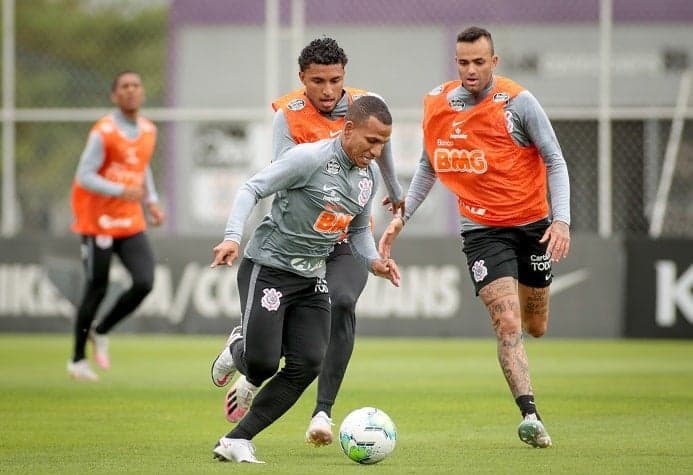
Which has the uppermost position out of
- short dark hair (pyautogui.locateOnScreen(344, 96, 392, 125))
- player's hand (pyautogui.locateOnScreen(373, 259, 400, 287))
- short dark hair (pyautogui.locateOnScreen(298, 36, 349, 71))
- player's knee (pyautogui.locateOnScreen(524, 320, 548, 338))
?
short dark hair (pyautogui.locateOnScreen(298, 36, 349, 71))

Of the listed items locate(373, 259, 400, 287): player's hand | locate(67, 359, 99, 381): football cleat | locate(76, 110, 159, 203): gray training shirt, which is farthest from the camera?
locate(76, 110, 159, 203): gray training shirt

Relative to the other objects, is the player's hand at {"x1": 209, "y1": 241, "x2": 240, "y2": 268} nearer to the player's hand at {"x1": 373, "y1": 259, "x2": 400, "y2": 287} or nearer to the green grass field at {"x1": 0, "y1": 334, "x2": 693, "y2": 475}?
the green grass field at {"x1": 0, "y1": 334, "x2": 693, "y2": 475}

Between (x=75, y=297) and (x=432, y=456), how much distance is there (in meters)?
10.7

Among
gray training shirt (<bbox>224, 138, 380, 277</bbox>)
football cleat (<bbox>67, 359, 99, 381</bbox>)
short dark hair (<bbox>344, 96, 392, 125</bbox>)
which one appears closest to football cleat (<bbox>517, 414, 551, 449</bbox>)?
gray training shirt (<bbox>224, 138, 380, 277</bbox>)

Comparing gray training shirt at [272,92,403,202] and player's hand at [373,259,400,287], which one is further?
gray training shirt at [272,92,403,202]

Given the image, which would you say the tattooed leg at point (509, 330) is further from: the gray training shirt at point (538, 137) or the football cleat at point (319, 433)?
the football cleat at point (319, 433)

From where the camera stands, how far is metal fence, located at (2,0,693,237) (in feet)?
62.7

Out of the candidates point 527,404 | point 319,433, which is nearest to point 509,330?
point 527,404

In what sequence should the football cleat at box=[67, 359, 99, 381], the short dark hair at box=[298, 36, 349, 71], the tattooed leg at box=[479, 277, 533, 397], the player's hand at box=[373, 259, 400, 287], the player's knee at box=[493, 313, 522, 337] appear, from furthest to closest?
1. the football cleat at box=[67, 359, 99, 381]
2. the player's knee at box=[493, 313, 522, 337]
3. the tattooed leg at box=[479, 277, 533, 397]
4. the short dark hair at box=[298, 36, 349, 71]
5. the player's hand at box=[373, 259, 400, 287]

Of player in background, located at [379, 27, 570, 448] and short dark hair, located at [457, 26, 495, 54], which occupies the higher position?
short dark hair, located at [457, 26, 495, 54]

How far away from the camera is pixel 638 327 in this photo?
17531 mm

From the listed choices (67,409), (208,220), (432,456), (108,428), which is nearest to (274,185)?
(432,456)

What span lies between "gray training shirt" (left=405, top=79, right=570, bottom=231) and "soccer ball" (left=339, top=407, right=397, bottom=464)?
1812mm

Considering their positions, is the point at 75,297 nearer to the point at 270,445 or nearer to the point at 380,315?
the point at 380,315
